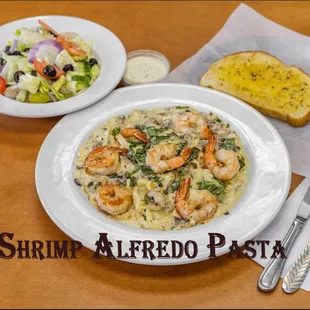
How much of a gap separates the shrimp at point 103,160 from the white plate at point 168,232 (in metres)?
0.12

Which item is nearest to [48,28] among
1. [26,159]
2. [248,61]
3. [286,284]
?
[26,159]

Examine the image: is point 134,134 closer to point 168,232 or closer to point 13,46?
point 168,232

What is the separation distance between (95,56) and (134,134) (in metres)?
0.89

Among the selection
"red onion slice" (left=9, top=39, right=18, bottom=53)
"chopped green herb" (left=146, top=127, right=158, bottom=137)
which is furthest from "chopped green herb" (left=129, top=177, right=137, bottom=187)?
"red onion slice" (left=9, top=39, right=18, bottom=53)

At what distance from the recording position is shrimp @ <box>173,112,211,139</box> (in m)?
2.70

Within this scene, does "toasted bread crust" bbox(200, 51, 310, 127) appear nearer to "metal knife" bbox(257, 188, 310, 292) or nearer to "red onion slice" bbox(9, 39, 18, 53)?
"metal knife" bbox(257, 188, 310, 292)

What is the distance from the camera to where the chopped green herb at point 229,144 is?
104 inches

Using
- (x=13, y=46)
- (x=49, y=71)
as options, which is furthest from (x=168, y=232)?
(x=13, y=46)

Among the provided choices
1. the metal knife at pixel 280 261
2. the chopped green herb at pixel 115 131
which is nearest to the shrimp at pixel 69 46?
the chopped green herb at pixel 115 131

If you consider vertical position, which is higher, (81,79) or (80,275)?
(81,79)

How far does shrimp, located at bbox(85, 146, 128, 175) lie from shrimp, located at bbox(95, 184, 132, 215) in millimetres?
142

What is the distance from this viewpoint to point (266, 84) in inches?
126

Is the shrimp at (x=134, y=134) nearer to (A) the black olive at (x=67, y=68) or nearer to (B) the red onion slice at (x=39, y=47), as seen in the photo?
(A) the black olive at (x=67, y=68)

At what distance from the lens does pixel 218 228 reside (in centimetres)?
220
